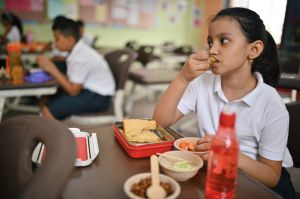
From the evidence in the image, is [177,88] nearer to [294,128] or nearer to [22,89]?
[294,128]

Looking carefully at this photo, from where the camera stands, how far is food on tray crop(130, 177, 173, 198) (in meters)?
0.62

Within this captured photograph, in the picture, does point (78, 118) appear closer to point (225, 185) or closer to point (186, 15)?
point (225, 185)

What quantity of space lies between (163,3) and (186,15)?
67 centimetres

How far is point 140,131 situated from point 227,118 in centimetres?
42

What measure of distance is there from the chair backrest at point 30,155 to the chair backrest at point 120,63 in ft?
5.30

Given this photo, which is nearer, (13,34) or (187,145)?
(187,145)

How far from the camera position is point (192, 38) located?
6781mm

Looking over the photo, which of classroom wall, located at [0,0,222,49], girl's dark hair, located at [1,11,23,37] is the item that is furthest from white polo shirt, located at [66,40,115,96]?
classroom wall, located at [0,0,222,49]

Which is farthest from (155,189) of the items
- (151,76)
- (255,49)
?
(151,76)

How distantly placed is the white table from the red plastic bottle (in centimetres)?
146

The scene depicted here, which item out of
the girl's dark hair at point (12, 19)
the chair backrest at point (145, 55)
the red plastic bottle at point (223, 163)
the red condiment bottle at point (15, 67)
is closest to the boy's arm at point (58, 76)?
the red condiment bottle at point (15, 67)

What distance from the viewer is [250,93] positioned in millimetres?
1021

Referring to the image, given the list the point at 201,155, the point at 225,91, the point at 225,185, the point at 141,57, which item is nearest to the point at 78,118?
the point at 225,91

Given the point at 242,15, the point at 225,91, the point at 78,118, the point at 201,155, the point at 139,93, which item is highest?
the point at 242,15
